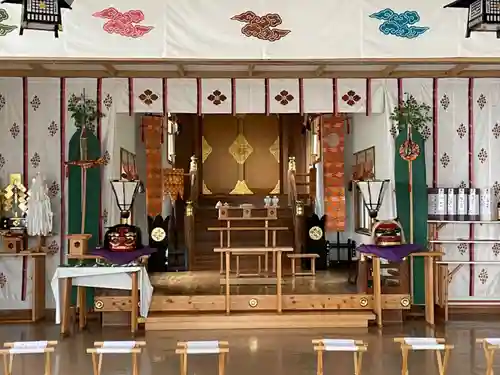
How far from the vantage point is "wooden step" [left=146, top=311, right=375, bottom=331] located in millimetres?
7770

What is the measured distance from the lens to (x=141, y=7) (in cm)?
584

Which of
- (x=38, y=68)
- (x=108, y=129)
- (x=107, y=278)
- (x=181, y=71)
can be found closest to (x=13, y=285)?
(x=107, y=278)

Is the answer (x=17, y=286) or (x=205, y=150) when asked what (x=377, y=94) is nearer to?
(x=17, y=286)

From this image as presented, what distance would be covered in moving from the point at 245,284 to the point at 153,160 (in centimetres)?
292

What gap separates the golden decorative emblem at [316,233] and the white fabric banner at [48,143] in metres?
4.49

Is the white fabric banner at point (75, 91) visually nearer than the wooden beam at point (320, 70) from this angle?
No

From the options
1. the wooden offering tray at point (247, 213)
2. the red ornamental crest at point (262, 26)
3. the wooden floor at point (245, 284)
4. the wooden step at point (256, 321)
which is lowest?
the wooden step at point (256, 321)

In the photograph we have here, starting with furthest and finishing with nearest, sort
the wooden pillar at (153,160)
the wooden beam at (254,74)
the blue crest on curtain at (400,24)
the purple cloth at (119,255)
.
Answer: the wooden pillar at (153,160), the wooden beam at (254,74), the purple cloth at (119,255), the blue crest on curtain at (400,24)

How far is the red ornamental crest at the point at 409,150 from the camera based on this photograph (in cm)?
850

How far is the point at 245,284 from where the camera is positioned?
30.7 ft

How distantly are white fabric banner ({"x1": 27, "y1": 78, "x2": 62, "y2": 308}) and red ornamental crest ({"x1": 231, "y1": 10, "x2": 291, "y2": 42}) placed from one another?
12.7 ft

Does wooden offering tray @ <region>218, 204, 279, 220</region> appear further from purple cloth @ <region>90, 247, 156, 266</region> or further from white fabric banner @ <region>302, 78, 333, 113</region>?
purple cloth @ <region>90, 247, 156, 266</region>

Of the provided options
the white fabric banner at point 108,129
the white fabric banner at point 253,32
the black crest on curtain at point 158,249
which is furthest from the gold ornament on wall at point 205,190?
the white fabric banner at point 253,32

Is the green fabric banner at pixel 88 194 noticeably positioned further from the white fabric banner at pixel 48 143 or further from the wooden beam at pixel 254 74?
the wooden beam at pixel 254 74
